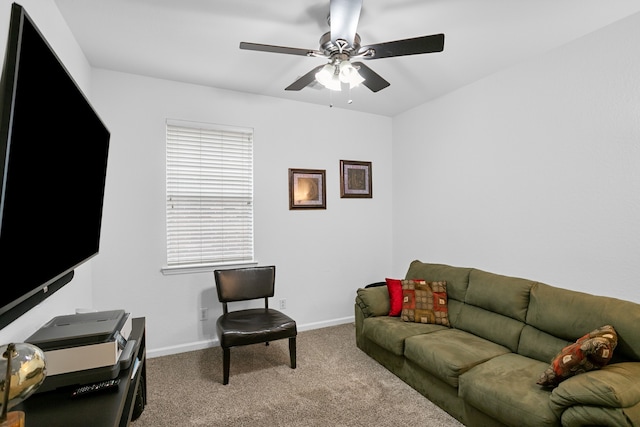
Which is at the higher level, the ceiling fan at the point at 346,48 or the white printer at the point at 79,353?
the ceiling fan at the point at 346,48

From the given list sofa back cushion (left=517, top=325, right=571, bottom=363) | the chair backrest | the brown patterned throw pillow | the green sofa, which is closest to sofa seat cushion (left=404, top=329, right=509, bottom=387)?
the green sofa

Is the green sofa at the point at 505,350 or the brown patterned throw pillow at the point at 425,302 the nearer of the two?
the green sofa at the point at 505,350

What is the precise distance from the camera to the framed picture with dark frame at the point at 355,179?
425 cm

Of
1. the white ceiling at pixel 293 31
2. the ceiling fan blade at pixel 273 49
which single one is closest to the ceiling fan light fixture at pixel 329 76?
the ceiling fan blade at pixel 273 49

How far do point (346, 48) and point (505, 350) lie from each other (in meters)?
2.42

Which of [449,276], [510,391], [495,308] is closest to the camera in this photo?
[510,391]

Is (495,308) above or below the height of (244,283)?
below

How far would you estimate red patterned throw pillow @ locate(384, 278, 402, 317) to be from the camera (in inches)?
127

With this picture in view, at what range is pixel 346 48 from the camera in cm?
208

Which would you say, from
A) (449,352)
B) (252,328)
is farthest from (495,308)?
(252,328)

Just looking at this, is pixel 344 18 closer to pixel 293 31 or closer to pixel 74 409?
pixel 293 31

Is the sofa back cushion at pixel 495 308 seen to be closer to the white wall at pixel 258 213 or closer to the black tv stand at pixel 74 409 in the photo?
the white wall at pixel 258 213

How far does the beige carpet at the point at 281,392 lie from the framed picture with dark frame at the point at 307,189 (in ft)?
5.31

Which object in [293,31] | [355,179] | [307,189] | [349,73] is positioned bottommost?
[307,189]
